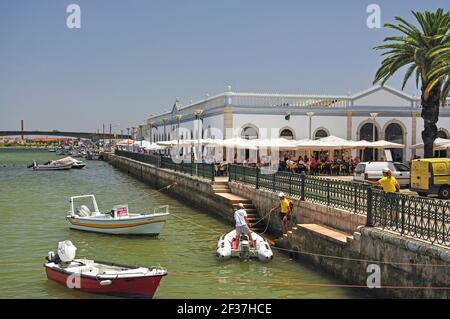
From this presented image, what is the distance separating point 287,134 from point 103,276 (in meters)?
28.5

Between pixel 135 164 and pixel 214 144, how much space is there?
29.4 meters

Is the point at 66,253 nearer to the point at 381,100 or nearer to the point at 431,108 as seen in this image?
the point at 431,108

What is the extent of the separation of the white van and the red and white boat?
1528cm

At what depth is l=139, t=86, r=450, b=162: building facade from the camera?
1580 inches

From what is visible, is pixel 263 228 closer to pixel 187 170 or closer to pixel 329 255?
pixel 329 255

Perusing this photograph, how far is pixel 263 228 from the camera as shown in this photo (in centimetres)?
2256

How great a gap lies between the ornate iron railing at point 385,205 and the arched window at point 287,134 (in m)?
19.6

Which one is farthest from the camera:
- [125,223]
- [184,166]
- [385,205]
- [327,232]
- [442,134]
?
[442,134]

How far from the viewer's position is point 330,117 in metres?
40.8

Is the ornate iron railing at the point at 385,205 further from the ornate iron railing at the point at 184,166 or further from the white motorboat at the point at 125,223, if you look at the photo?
the ornate iron railing at the point at 184,166

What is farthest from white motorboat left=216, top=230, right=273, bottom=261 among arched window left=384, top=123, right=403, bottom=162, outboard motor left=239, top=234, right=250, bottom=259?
arched window left=384, top=123, right=403, bottom=162

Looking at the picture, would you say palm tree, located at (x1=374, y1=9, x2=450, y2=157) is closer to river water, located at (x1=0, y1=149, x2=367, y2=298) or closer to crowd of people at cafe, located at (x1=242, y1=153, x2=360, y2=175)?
crowd of people at cafe, located at (x1=242, y1=153, x2=360, y2=175)

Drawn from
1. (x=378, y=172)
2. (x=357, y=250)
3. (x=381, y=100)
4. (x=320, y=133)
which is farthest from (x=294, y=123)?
(x=357, y=250)
